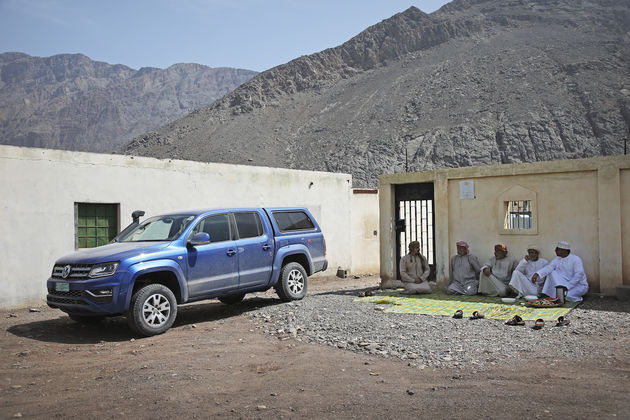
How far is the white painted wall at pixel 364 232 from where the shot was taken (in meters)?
18.0

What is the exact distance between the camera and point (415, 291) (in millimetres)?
11484

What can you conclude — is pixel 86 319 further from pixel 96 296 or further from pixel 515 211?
pixel 515 211

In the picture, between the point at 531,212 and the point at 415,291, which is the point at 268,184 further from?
the point at 531,212

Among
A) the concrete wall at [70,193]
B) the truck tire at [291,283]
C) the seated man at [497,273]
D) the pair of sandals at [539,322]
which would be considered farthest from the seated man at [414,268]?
the concrete wall at [70,193]

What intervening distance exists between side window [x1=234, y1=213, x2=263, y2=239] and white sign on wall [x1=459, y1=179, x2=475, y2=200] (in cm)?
477

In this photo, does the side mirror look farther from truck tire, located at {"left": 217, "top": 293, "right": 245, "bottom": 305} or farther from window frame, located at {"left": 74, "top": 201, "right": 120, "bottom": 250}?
window frame, located at {"left": 74, "top": 201, "right": 120, "bottom": 250}

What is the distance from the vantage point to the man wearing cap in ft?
32.4

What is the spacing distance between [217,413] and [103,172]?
28.3 feet

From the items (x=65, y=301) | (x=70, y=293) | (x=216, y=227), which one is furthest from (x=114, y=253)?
(x=216, y=227)

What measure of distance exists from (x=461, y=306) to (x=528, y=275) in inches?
68.8

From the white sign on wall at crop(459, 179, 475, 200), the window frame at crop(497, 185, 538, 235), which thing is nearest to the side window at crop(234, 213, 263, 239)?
the white sign on wall at crop(459, 179, 475, 200)

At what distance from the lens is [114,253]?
303 inches

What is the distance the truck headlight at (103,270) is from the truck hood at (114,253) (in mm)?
68

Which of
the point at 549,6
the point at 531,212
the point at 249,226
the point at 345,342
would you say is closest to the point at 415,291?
the point at 531,212
